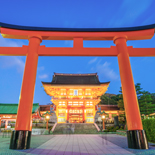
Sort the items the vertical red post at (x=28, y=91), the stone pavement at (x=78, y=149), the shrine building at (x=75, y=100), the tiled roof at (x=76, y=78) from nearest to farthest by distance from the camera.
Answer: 1. the stone pavement at (x=78, y=149)
2. the vertical red post at (x=28, y=91)
3. the shrine building at (x=75, y=100)
4. the tiled roof at (x=76, y=78)

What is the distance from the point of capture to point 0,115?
66.8ft

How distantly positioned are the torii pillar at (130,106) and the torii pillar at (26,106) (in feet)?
13.6

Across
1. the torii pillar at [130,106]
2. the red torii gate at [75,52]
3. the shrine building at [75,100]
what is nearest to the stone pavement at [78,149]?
the torii pillar at [130,106]

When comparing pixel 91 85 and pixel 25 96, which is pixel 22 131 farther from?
pixel 91 85

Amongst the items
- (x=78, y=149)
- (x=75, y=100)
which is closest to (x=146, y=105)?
(x=75, y=100)

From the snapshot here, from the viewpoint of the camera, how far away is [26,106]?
529 cm

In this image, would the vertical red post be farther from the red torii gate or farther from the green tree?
the green tree

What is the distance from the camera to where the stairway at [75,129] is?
18.3 meters

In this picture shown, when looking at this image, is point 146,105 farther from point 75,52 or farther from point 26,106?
point 26,106

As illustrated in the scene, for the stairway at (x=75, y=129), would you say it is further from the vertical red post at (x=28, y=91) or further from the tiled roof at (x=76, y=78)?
the vertical red post at (x=28, y=91)

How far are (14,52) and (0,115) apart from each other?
1849 centimetres

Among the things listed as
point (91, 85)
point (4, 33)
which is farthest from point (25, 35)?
point (91, 85)

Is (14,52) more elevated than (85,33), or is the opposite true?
(85,33)

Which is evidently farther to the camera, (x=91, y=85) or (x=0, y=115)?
(x=91, y=85)
